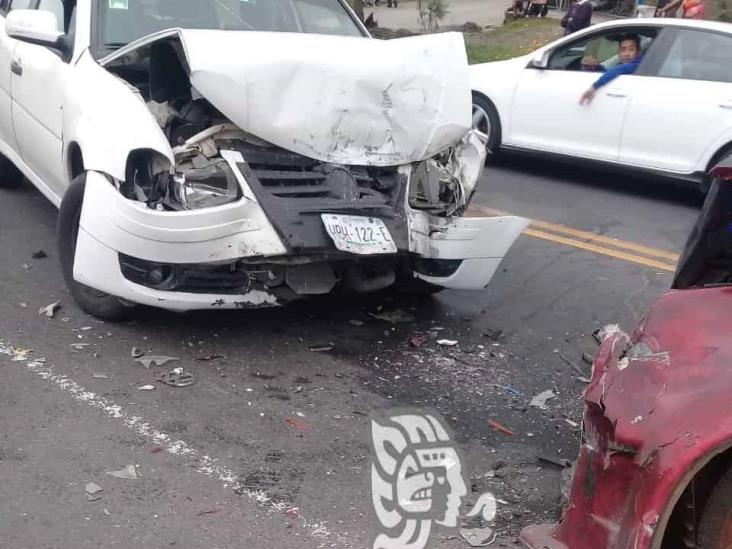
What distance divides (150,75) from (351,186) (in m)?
Result: 1.30

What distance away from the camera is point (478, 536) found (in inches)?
130

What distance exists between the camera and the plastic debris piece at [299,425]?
3.99 m

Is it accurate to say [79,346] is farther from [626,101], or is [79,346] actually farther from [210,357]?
[626,101]

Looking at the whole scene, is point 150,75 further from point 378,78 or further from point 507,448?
point 507,448

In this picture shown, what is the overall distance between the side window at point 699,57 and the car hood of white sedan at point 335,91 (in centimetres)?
377

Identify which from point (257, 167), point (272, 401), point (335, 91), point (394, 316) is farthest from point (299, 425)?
point (335, 91)

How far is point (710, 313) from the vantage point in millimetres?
2709

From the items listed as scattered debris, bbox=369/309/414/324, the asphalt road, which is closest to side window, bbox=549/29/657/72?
the asphalt road

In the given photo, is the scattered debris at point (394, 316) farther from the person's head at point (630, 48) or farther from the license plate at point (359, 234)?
the person's head at point (630, 48)

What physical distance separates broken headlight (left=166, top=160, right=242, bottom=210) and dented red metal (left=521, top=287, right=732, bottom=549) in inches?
82.3

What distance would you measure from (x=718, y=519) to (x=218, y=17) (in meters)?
4.31

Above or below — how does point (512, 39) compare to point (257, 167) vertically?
below

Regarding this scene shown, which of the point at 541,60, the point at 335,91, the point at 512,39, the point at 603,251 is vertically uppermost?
the point at 335,91

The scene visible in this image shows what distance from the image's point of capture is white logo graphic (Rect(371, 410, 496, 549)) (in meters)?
3.38
